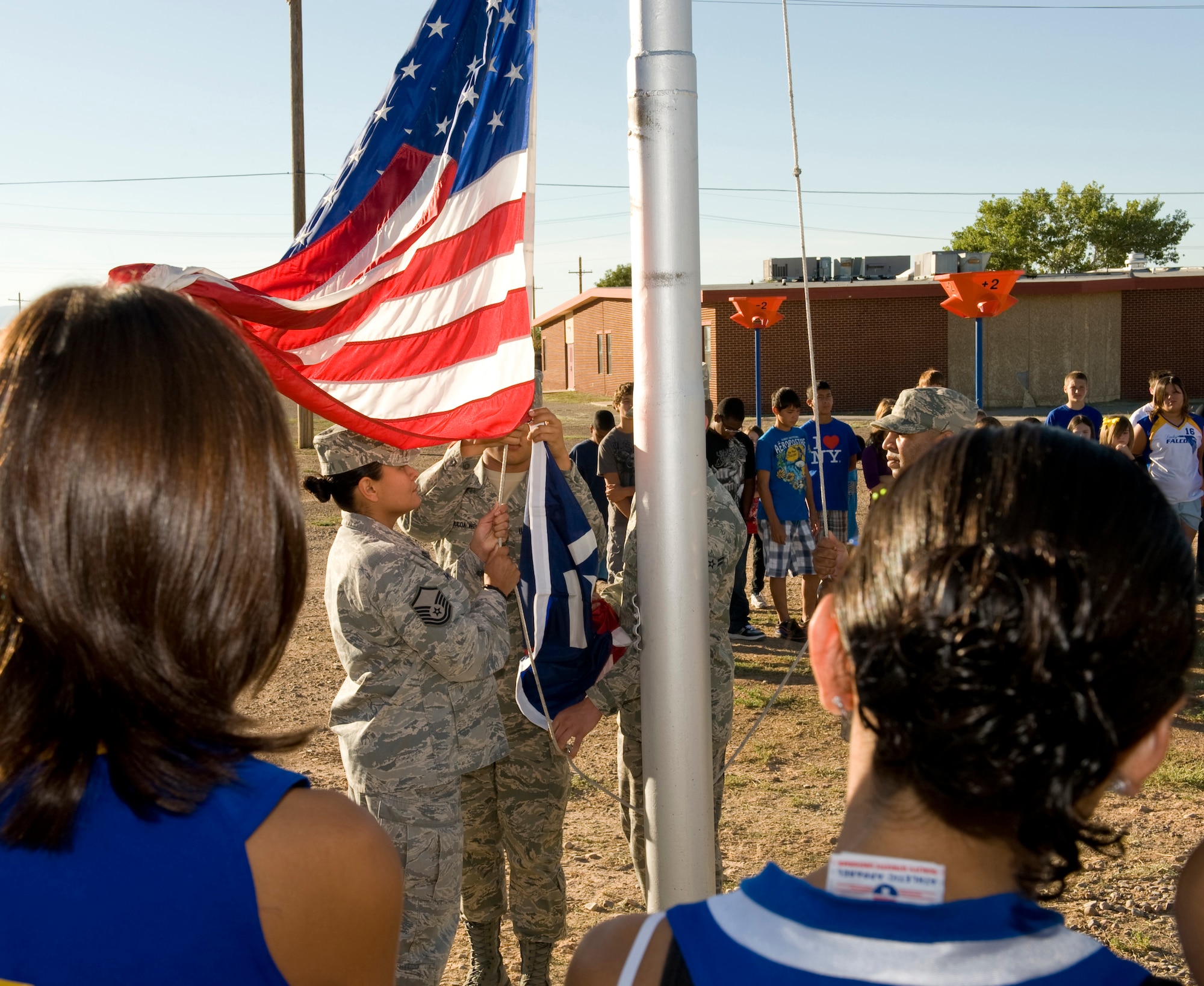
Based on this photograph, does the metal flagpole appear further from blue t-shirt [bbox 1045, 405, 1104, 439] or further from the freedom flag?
blue t-shirt [bbox 1045, 405, 1104, 439]

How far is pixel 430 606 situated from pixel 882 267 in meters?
35.9

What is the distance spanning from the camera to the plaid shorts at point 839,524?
356 inches

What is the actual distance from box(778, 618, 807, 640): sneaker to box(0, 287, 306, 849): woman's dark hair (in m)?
7.81

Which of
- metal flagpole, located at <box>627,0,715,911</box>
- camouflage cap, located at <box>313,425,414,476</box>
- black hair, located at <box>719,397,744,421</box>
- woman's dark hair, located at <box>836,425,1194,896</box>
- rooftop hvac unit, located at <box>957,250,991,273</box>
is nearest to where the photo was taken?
woman's dark hair, located at <box>836,425,1194,896</box>

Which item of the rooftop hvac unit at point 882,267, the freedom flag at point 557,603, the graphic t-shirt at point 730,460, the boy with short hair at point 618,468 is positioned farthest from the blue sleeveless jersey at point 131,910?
the rooftop hvac unit at point 882,267

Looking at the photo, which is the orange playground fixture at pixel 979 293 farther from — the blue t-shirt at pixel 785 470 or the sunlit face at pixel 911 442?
the sunlit face at pixel 911 442

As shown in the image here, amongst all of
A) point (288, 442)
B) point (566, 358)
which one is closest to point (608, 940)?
point (288, 442)

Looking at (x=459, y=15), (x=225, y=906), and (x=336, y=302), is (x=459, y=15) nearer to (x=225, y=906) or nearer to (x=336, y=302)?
(x=336, y=302)

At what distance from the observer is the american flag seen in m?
3.34

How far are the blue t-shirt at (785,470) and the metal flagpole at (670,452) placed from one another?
629 cm

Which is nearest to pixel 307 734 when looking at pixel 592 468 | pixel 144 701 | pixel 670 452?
pixel 144 701

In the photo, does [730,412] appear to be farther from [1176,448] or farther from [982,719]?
[982,719]

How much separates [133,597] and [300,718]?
6.14m

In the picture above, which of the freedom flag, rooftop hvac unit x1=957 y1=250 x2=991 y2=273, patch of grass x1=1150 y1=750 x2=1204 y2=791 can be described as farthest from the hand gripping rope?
rooftop hvac unit x1=957 y1=250 x2=991 y2=273
